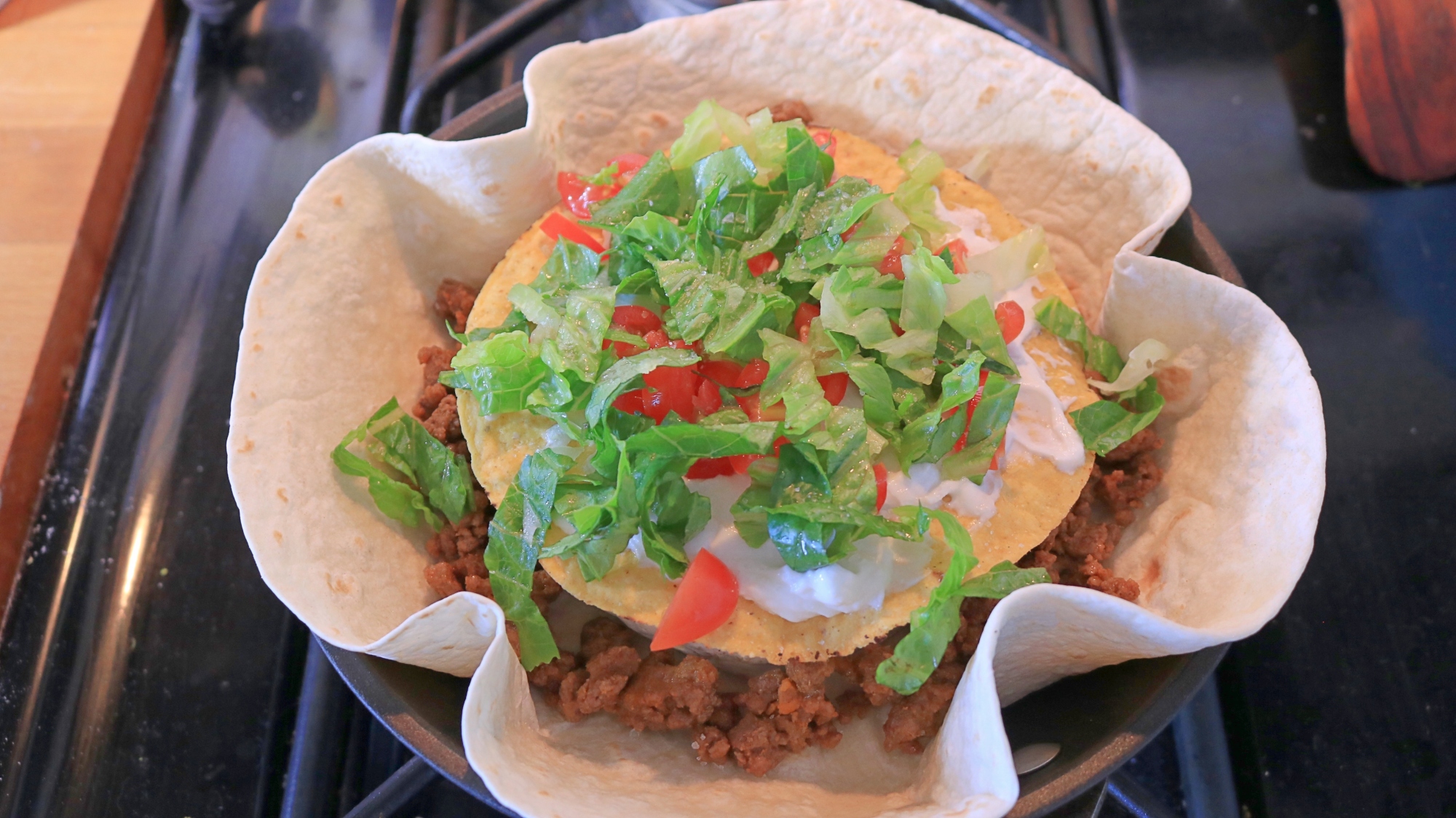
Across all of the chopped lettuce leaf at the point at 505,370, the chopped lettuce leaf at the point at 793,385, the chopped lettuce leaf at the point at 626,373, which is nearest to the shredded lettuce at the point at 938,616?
the chopped lettuce leaf at the point at 793,385

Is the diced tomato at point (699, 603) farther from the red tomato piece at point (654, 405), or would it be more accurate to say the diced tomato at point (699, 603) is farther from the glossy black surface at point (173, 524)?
the glossy black surface at point (173, 524)

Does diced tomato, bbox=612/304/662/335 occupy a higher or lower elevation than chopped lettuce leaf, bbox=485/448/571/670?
higher

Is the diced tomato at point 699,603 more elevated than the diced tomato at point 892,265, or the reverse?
the diced tomato at point 892,265

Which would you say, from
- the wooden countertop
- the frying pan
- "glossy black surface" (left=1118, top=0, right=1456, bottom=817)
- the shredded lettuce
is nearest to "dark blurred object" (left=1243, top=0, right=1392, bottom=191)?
"glossy black surface" (left=1118, top=0, right=1456, bottom=817)

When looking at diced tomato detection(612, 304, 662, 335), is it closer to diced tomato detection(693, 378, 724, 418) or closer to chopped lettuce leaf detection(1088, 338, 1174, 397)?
diced tomato detection(693, 378, 724, 418)

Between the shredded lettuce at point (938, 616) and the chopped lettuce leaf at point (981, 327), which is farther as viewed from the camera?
the chopped lettuce leaf at point (981, 327)

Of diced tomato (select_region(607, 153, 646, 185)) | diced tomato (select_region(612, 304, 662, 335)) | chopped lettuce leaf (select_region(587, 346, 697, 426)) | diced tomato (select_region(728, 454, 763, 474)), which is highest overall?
diced tomato (select_region(607, 153, 646, 185))

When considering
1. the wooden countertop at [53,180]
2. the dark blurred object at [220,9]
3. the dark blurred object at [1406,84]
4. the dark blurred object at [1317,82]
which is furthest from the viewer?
the dark blurred object at [220,9]

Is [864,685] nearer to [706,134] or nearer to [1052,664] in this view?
[1052,664]
